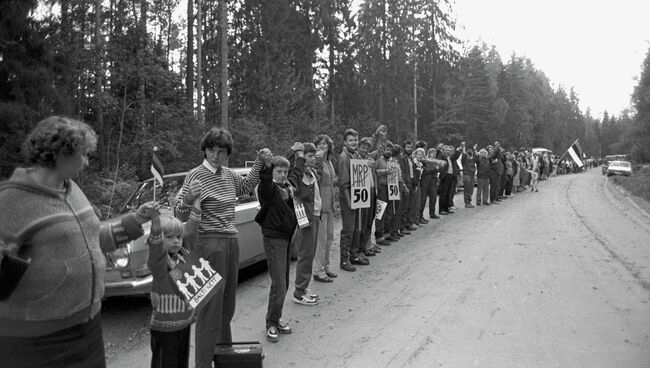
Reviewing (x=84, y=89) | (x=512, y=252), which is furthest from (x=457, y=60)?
(x=512, y=252)

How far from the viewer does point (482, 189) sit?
19.5m

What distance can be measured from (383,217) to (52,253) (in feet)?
30.3

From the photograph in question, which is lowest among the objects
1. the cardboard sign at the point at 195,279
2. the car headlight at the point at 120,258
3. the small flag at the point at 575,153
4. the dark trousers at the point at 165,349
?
the dark trousers at the point at 165,349

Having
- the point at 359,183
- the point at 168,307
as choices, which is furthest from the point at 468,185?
the point at 168,307

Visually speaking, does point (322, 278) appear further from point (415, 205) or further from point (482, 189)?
point (482, 189)

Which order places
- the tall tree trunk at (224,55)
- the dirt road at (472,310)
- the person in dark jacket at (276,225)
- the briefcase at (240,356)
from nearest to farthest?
1. the briefcase at (240,356)
2. the dirt road at (472,310)
3. the person in dark jacket at (276,225)
4. the tall tree trunk at (224,55)

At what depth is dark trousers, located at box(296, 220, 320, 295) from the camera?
6.41 meters

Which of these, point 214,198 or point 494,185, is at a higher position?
point 214,198

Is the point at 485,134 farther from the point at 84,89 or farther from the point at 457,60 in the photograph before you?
the point at 84,89

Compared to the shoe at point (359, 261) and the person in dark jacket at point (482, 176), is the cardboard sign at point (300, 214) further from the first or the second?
the person in dark jacket at point (482, 176)

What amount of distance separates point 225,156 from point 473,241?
8.03 metres

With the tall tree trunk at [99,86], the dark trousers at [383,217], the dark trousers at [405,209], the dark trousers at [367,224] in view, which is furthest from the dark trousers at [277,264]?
the tall tree trunk at [99,86]

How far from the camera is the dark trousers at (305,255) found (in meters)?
6.41

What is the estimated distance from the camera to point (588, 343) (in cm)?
523
